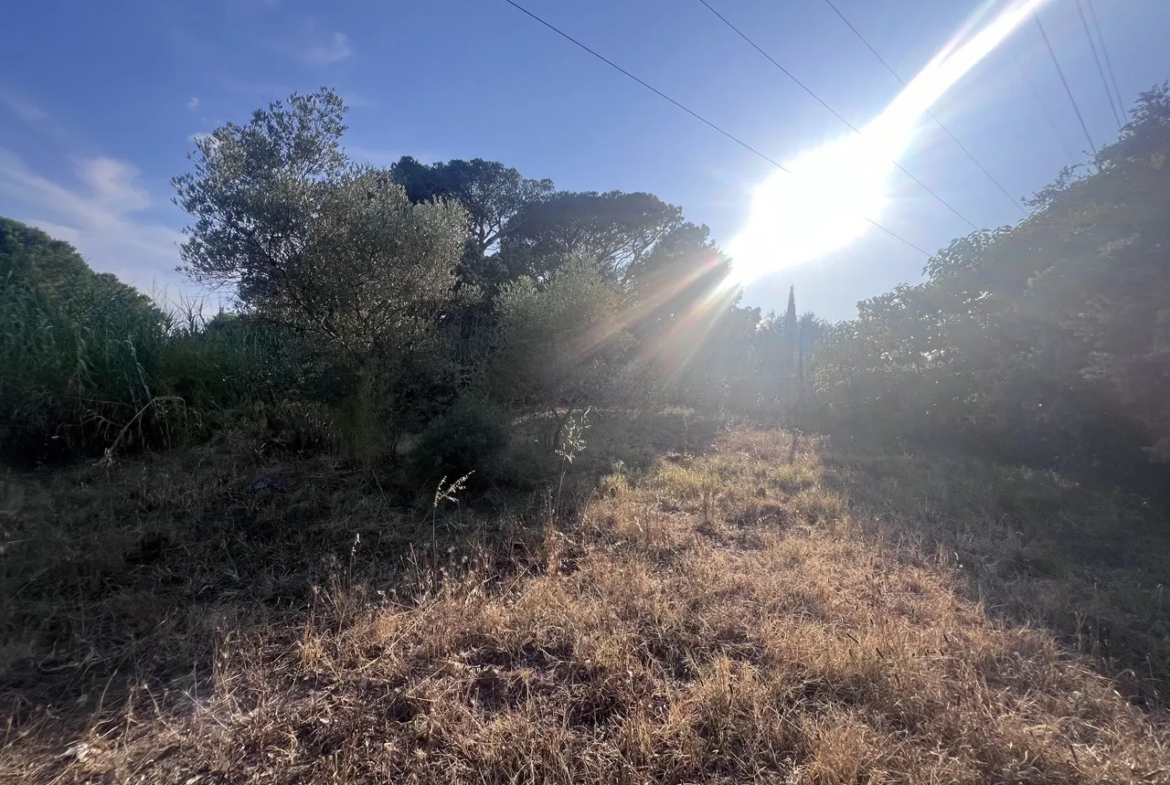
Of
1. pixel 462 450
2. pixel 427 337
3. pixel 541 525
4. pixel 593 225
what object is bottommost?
pixel 541 525

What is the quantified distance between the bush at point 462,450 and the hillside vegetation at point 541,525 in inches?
1.7

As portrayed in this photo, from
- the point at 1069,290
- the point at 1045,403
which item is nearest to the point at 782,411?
the point at 1045,403

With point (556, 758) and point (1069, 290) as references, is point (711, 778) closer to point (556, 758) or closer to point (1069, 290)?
point (556, 758)

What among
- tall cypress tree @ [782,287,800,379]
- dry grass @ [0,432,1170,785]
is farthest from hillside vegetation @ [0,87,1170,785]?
tall cypress tree @ [782,287,800,379]

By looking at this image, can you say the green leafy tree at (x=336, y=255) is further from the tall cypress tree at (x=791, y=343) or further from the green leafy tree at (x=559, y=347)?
the tall cypress tree at (x=791, y=343)

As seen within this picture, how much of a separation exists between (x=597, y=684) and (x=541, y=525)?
226cm

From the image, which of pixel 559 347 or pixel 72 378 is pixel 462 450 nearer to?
pixel 559 347

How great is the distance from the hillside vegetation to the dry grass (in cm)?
2

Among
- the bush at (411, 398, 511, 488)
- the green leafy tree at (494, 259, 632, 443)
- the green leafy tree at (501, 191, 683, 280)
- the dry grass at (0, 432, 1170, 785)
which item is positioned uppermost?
the green leafy tree at (501, 191, 683, 280)

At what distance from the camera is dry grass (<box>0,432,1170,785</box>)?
1.99 metres

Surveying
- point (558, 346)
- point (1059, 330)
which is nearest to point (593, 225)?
point (558, 346)

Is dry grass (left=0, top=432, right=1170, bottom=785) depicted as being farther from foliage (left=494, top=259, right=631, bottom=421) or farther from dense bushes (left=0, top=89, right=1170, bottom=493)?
foliage (left=494, top=259, right=631, bottom=421)

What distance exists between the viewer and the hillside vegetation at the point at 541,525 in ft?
7.08

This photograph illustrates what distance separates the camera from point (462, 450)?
5375 millimetres
